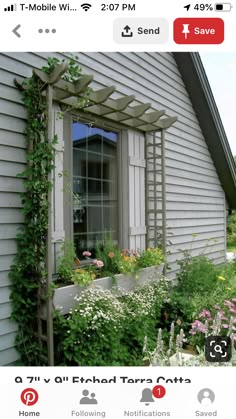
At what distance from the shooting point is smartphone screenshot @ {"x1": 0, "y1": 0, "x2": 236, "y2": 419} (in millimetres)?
899

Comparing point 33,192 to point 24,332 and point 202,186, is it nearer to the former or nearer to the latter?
point 24,332

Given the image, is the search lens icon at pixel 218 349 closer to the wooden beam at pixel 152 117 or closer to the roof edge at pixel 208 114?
the wooden beam at pixel 152 117

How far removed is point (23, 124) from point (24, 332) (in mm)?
1236

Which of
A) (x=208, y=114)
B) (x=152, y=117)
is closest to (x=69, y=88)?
(x=152, y=117)

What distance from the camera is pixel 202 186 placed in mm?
4613

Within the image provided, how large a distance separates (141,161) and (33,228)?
146 centimetres

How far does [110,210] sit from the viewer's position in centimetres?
287

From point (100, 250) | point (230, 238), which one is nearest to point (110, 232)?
point (100, 250)

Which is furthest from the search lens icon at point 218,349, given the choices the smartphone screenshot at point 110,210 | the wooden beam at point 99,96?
the wooden beam at point 99,96

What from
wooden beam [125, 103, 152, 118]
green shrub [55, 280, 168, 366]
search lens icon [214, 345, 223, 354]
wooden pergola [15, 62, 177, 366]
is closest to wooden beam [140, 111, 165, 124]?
wooden pergola [15, 62, 177, 366]

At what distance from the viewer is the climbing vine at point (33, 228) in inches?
76.2

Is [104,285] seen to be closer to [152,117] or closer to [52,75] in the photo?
[52,75]
